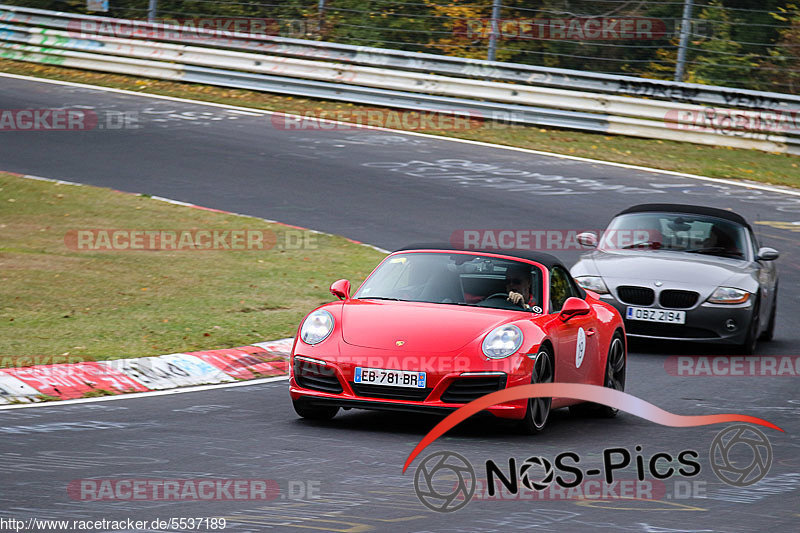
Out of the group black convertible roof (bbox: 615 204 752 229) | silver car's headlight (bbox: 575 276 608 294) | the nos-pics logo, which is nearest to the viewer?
the nos-pics logo

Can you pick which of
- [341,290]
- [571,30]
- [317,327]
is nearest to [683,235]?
[341,290]

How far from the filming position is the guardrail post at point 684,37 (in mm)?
23734

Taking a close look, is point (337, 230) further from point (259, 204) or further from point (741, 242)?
point (741, 242)

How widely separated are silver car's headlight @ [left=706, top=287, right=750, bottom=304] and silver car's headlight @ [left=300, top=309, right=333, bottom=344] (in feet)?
16.7

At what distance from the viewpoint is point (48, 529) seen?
207 inches

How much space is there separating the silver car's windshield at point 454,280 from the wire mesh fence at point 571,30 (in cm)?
1615

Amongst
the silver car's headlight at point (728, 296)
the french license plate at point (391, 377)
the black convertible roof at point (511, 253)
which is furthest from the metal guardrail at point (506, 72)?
the french license plate at point (391, 377)

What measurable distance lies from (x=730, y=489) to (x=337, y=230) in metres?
10.8

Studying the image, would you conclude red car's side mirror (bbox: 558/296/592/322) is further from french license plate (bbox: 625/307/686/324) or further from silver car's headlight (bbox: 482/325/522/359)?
french license plate (bbox: 625/307/686/324)

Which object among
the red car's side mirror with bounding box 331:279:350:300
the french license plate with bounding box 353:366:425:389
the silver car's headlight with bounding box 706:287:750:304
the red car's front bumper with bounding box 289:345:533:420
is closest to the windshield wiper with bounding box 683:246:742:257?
the silver car's headlight with bounding box 706:287:750:304

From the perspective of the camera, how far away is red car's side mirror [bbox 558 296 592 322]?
864cm

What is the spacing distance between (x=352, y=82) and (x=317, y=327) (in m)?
17.6

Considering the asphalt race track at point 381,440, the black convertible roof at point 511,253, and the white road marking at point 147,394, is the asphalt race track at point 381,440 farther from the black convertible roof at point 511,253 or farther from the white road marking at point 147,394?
A: the black convertible roof at point 511,253

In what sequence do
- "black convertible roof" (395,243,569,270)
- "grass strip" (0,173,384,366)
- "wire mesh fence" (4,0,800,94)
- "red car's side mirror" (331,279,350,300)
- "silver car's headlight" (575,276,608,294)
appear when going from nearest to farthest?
"red car's side mirror" (331,279,350,300)
"black convertible roof" (395,243,569,270)
"grass strip" (0,173,384,366)
"silver car's headlight" (575,276,608,294)
"wire mesh fence" (4,0,800,94)
